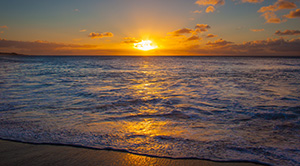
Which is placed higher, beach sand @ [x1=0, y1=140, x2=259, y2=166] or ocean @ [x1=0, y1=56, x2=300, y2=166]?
ocean @ [x1=0, y1=56, x2=300, y2=166]

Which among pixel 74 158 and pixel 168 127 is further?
pixel 168 127

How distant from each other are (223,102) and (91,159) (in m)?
5.53

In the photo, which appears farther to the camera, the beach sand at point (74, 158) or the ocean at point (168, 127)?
the ocean at point (168, 127)

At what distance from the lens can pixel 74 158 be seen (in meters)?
3.02

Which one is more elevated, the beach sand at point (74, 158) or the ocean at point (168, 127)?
the ocean at point (168, 127)

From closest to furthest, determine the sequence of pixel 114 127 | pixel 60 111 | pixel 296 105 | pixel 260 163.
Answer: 1. pixel 260 163
2. pixel 114 127
3. pixel 60 111
4. pixel 296 105

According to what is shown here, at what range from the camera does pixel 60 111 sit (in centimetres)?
558

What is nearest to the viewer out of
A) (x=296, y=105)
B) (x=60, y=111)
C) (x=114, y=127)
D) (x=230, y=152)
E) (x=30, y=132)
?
(x=230, y=152)

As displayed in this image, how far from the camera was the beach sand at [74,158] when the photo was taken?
2879 millimetres

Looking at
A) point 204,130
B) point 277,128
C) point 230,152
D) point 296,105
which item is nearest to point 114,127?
point 204,130

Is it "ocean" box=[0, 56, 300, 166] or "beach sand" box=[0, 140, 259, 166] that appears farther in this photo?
"ocean" box=[0, 56, 300, 166]

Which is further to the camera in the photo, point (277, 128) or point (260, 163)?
point (277, 128)

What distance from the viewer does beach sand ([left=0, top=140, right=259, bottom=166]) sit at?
2879mm

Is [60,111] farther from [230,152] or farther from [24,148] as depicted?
[230,152]
